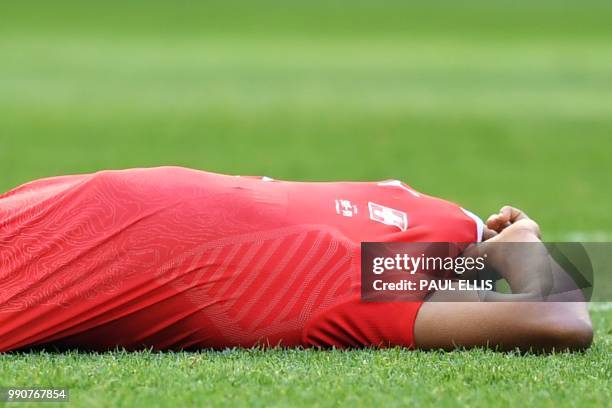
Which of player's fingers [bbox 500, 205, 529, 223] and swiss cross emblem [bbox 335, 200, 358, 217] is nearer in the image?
swiss cross emblem [bbox 335, 200, 358, 217]

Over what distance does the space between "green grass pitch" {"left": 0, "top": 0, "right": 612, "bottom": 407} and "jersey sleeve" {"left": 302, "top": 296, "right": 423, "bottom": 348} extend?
0.10 meters

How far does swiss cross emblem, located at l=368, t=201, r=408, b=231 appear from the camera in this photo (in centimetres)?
457

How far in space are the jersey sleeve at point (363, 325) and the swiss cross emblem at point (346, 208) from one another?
0.39 m

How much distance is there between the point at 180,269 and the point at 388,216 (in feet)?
2.90

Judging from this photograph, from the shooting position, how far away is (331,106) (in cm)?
1773

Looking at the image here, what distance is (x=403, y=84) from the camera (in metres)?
20.6

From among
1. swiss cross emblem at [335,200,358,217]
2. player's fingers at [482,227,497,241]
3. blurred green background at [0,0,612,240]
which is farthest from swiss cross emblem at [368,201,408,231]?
blurred green background at [0,0,612,240]

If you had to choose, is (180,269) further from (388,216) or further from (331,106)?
(331,106)

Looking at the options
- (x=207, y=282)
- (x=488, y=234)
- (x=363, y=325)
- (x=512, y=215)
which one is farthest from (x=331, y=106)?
(x=207, y=282)

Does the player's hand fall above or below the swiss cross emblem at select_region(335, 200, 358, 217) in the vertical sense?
below

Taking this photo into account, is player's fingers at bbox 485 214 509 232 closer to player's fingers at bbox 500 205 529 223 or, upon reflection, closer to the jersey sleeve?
player's fingers at bbox 500 205 529 223

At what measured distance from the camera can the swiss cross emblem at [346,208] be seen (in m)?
4.53

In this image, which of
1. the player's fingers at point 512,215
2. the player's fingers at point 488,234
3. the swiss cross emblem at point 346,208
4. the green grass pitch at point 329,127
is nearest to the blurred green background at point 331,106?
the green grass pitch at point 329,127

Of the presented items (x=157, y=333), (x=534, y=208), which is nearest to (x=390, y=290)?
(x=157, y=333)
